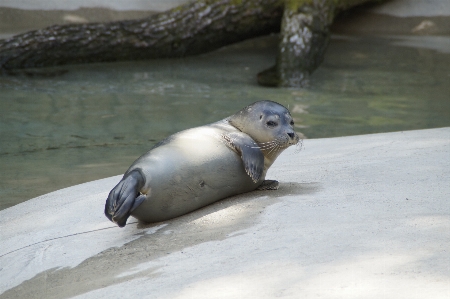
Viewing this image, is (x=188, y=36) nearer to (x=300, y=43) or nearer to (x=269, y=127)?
(x=300, y=43)

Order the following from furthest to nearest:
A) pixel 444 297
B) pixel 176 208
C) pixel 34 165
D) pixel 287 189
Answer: pixel 34 165 → pixel 287 189 → pixel 176 208 → pixel 444 297

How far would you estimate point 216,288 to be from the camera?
6.54 ft

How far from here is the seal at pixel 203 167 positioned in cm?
258

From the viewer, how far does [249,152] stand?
2877 mm

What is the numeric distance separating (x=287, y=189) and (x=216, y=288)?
1138 millimetres

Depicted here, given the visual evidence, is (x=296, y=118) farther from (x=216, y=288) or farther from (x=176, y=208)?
(x=216, y=288)

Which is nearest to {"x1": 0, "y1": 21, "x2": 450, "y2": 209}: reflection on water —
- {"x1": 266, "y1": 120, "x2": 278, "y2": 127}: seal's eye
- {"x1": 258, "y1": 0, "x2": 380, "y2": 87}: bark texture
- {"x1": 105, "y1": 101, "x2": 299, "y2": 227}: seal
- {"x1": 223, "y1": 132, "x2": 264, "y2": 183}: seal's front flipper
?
{"x1": 258, "y1": 0, "x2": 380, "y2": 87}: bark texture

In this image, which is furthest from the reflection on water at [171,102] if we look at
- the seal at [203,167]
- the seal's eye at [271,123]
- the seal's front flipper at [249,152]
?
the seal's eye at [271,123]

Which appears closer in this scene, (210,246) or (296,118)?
(210,246)

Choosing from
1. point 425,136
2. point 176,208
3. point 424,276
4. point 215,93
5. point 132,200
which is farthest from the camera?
point 215,93

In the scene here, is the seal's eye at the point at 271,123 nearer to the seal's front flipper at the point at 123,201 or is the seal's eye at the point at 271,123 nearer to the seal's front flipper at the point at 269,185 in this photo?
the seal's front flipper at the point at 269,185

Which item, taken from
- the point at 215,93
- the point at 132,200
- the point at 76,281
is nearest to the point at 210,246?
the point at 132,200

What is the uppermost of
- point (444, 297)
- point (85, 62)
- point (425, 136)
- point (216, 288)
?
point (444, 297)

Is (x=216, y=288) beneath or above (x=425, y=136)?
above
